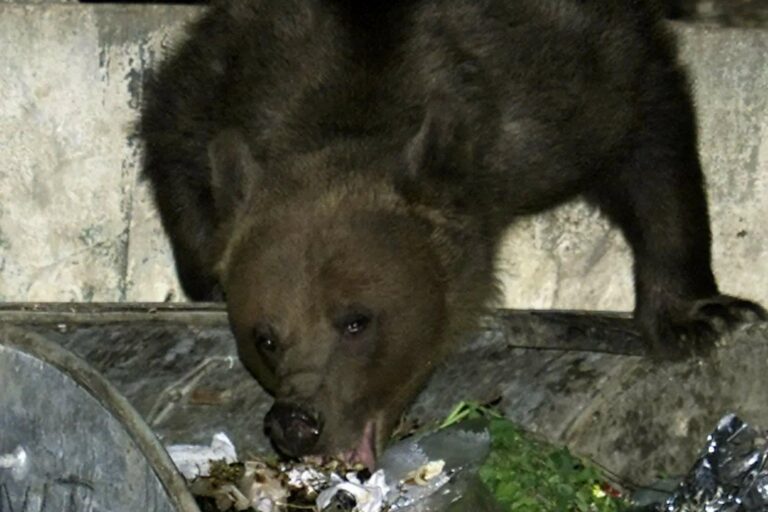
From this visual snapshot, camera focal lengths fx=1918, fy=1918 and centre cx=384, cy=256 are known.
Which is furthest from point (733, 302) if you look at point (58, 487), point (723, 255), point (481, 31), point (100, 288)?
point (58, 487)

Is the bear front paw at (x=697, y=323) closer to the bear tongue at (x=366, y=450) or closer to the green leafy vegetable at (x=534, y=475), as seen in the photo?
the green leafy vegetable at (x=534, y=475)

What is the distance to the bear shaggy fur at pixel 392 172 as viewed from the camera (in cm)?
574

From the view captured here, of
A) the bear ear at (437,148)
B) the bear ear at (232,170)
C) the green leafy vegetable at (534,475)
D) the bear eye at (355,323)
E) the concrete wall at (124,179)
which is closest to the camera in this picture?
the green leafy vegetable at (534,475)

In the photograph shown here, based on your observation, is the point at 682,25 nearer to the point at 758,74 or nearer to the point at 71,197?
the point at 758,74

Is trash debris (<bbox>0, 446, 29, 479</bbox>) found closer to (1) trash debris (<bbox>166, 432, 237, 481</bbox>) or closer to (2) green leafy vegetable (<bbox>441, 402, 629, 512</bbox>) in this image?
(1) trash debris (<bbox>166, 432, 237, 481</bbox>)

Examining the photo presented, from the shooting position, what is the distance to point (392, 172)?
6.07 meters

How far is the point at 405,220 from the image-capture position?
6.01 m

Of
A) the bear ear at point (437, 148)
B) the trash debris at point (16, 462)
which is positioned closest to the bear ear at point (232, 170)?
the bear ear at point (437, 148)

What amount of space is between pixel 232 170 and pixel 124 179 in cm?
143

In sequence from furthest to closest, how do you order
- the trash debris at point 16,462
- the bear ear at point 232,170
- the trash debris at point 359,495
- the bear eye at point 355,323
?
the bear ear at point 232,170 → the bear eye at point 355,323 → the trash debris at point 359,495 → the trash debris at point 16,462

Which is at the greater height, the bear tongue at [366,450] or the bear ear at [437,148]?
the bear ear at [437,148]

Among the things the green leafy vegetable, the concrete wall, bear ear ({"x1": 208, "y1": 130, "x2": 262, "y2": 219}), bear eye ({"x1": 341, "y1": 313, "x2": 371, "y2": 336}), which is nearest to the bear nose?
bear eye ({"x1": 341, "y1": 313, "x2": 371, "y2": 336})

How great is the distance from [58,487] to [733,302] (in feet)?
10.6

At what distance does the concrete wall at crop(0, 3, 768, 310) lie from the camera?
7.33 meters
